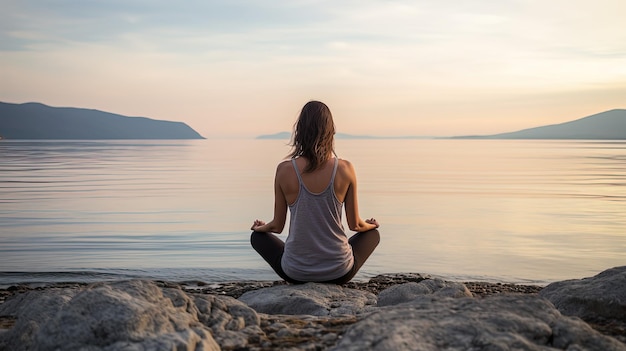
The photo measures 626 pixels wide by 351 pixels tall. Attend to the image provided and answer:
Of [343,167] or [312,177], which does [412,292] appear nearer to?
[343,167]

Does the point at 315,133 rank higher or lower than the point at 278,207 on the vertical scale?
higher

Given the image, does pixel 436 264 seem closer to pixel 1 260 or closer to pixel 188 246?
pixel 188 246

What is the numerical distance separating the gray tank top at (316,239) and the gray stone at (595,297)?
2.57m

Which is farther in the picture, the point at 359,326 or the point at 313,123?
the point at 313,123

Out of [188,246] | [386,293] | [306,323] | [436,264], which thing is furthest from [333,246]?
[188,246]

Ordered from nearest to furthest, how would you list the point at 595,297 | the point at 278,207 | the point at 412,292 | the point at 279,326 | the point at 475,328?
the point at 475,328 → the point at 279,326 → the point at 595,297 → the point at 412,292 → the point at 278,207

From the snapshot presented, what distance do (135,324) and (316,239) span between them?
4381 mm

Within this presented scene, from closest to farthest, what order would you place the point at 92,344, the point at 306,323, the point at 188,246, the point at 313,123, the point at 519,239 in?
the point at 92,344, the point at 306,323, the point at 313,123, the point at 188,246, the point at 519,239

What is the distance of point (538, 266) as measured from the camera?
1286cm

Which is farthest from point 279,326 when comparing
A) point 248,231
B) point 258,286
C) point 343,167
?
point 248,231

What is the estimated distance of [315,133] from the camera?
7.90m

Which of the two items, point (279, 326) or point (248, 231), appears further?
point (248, 231)

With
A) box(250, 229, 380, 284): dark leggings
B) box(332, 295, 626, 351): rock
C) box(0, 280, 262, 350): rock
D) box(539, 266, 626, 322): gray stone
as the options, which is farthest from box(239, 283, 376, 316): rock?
box(332, 295, 626, 351): rock

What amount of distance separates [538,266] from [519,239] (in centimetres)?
327
